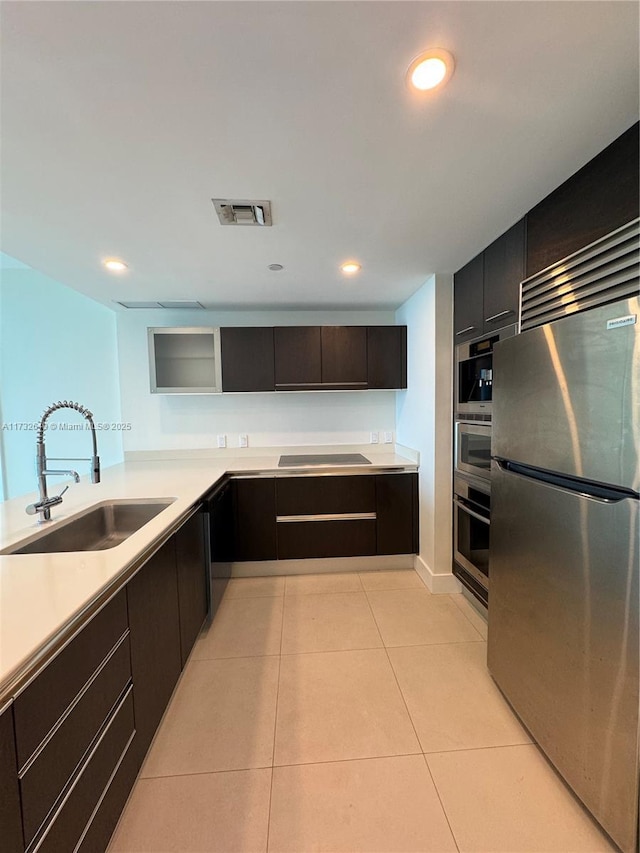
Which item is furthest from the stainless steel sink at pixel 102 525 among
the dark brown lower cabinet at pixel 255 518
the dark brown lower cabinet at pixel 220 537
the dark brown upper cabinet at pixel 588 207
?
the dark brown upper cabinet at pixel 588 207

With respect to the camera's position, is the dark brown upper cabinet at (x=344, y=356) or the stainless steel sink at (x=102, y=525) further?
the dark brown upper cabinet at (x=344, y=356)

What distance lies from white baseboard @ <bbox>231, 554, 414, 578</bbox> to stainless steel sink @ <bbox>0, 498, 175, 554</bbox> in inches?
46.1

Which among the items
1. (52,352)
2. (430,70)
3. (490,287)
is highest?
(430,70)

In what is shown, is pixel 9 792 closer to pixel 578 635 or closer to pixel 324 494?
pixel 578 635

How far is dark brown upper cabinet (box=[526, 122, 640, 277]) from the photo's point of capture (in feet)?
3.92

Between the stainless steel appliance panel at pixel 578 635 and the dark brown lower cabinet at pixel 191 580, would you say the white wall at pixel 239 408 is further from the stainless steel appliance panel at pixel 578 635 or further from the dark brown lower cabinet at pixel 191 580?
the stainless steel appliance panel at pixel 578 635

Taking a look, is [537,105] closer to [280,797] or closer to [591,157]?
[591,157]

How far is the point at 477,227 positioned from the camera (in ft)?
6.09

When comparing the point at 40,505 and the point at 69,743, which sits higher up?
the point at 40,505

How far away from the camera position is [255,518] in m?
2.88

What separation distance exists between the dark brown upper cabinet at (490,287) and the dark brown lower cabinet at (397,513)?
1206 millimetres

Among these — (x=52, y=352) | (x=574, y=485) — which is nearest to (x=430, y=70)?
(x=574, y=485)

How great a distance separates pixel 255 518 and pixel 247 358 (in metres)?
1.38

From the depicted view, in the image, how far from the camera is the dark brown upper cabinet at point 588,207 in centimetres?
120
